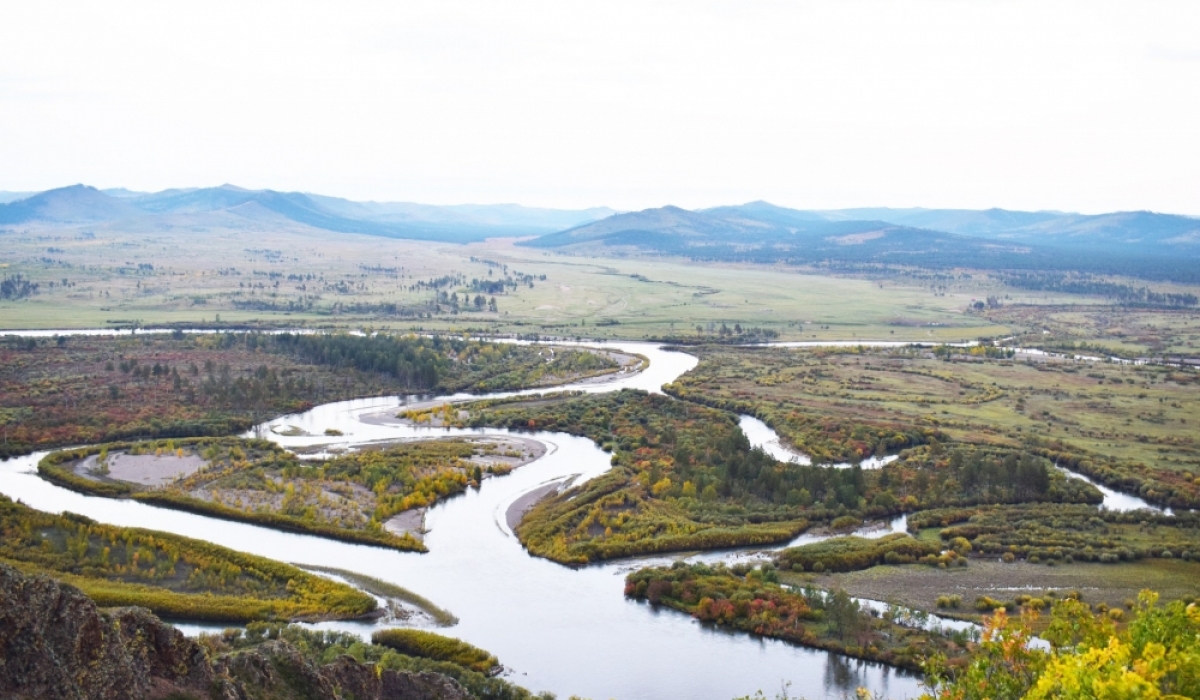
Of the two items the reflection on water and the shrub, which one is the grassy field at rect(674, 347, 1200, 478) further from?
the shrub

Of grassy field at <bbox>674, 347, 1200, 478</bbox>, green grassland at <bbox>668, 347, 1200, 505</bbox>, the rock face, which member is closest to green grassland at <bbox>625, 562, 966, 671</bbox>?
the rock face

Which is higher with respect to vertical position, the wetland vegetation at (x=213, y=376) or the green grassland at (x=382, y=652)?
the wetland vegetation at (x=213, y=376)

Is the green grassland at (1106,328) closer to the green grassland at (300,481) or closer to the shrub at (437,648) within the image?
the green grassland at (300,481)

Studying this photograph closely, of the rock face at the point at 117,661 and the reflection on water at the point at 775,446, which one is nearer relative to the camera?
the rock face at the point at 117,661

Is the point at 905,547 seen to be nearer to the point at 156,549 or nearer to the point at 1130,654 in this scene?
the point at 1130,654

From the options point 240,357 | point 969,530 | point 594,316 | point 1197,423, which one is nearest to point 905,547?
point 969,530

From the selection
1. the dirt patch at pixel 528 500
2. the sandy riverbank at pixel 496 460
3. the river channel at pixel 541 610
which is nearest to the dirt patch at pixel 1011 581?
the river channel at pixel 541 610
